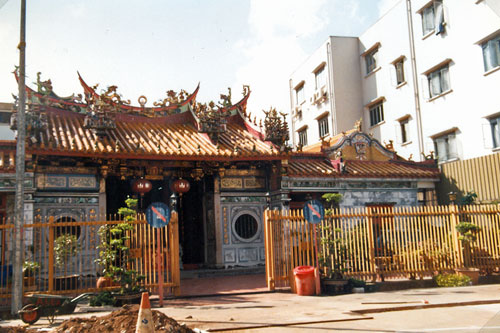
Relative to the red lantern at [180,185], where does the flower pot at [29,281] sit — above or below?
below

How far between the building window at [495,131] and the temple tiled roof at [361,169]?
2.56 meters

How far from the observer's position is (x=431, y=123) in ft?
73.6

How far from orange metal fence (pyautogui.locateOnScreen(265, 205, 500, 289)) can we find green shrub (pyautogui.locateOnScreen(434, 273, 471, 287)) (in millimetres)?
318

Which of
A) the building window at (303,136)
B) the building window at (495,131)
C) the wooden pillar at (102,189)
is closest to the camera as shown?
the wooden pillar at (102,189)

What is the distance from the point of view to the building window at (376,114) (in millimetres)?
26423

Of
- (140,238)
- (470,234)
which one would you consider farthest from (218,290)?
(470,234)

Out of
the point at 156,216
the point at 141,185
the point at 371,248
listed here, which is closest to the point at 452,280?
the point at 371,248

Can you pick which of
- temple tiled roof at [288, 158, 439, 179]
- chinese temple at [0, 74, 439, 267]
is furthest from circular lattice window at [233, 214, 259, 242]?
temple tiled roof at [288, 158, 439, 179]

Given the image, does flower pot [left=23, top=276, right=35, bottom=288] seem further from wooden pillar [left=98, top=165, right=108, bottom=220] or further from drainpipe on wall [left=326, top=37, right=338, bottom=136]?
drainpipe on wall [left=326, top=37, right=338, bottom=136]

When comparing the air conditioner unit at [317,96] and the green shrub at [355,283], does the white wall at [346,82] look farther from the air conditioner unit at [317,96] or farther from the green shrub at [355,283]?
the green shrub at [355,283]

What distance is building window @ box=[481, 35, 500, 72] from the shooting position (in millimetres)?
18484

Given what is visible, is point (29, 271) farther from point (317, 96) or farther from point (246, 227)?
point (317, 96)

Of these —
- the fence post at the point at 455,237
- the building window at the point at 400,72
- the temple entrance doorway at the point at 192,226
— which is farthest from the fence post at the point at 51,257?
the building window at the point at 400,72

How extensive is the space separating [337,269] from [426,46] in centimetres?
1490
